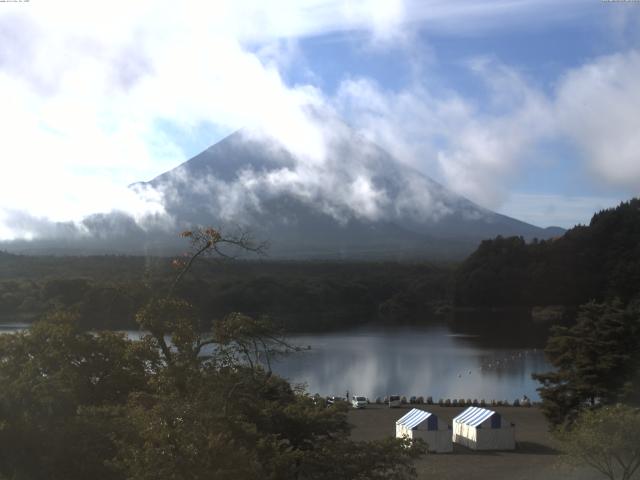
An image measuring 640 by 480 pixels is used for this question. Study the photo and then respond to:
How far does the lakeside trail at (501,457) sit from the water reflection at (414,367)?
2874 millimetres

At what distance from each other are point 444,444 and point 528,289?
2449 centimetres

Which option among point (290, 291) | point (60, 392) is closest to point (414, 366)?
point (290, 291)

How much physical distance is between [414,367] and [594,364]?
8751mm

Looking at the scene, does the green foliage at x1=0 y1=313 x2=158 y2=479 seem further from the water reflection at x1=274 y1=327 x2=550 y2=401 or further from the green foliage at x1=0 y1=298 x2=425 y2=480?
the water reflection at x1=274 y1=327 x2=550 y2=401

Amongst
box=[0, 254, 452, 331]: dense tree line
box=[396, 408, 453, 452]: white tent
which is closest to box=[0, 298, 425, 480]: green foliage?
box=[396, 408, 453, 452]: white tent

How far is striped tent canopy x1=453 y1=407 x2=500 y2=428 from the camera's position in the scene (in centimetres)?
878

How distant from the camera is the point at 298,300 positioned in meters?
30.1

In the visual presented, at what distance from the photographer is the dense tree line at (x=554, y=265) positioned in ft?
102

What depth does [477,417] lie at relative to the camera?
901cm

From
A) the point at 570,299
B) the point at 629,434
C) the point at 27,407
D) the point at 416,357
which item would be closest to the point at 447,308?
the point at 570,299

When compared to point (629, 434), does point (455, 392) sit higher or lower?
lower

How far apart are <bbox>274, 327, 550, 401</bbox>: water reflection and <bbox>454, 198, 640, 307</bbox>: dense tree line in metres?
10.1

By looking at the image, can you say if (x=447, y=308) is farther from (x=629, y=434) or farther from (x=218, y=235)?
(x=218, y=235)

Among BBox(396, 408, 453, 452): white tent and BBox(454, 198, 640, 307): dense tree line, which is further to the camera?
BBox(454, 198, 640, 307): dense tree line
